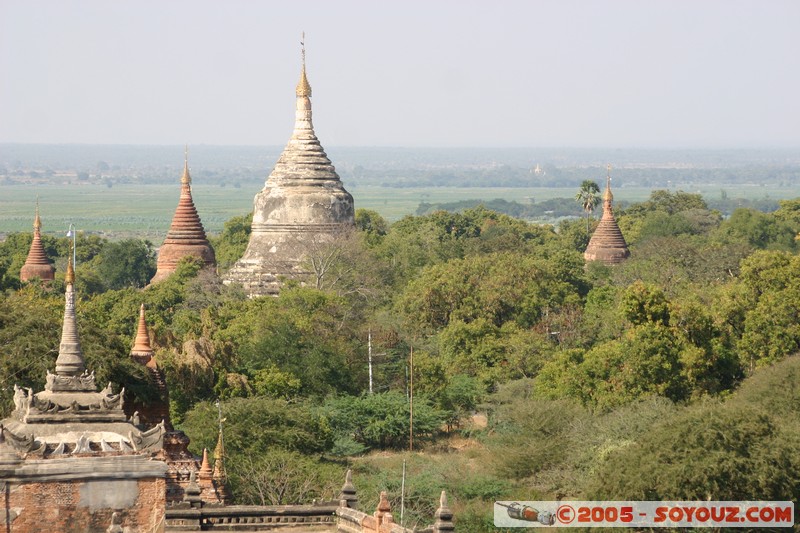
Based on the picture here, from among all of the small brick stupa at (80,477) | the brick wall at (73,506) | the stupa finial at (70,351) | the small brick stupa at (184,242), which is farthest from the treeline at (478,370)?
the brick wall at (73,506)

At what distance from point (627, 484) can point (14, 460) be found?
10.2 metres

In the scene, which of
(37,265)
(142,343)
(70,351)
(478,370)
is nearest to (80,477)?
(70,351)

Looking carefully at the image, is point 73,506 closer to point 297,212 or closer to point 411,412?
point 411,412

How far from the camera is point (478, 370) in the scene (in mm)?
48156

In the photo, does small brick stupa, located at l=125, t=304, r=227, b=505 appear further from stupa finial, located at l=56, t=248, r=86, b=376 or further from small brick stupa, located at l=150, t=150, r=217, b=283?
small brick stupa, located at l=150, t=150, r=217, b=283

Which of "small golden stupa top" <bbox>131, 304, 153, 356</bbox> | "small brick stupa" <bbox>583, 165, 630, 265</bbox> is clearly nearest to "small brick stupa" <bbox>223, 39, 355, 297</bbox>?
"small brick stupa" <bbox>583, 165, 630, 265</bbox>

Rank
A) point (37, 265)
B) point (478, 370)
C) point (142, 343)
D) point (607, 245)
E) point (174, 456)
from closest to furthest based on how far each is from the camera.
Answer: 1. point (174, 456)
2. point (142, 343)
3. point (478, 370)
4. point (37, 265)
5. point (607, 245)

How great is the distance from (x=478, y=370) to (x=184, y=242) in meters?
22.0

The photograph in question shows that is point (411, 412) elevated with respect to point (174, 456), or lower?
lower

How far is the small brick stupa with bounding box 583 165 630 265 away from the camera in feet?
242

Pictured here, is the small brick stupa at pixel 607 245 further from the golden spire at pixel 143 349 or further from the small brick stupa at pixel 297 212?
the golden spire at pixel 143 349

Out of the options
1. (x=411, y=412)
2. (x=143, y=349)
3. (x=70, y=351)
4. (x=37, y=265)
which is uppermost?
(x=70, y=351)

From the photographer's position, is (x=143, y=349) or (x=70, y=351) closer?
(x=70, y=351)

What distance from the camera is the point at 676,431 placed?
101 ft
